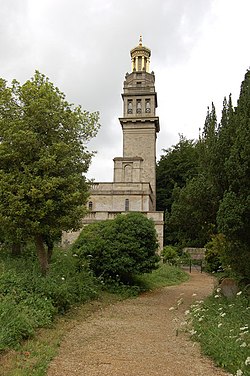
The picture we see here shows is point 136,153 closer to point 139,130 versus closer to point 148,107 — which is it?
point 139,130

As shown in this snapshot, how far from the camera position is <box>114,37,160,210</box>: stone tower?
4088cm

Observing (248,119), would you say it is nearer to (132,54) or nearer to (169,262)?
(169,262)

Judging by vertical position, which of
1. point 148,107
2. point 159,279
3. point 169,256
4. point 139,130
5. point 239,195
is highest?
point 148,107

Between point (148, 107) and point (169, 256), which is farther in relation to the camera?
point (148, 107)

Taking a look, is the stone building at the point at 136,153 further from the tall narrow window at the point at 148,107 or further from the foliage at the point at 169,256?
the foliage at the point at 169,256

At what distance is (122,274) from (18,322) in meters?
9.07

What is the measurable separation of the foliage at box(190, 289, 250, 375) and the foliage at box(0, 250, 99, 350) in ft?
11.3

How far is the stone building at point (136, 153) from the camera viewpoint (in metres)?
38.2

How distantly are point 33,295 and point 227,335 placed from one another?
5.05m

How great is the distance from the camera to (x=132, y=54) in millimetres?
46781

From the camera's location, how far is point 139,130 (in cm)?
4316

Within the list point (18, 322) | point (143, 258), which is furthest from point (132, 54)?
point (18, 322)

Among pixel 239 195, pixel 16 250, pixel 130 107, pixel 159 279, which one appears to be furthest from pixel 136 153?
pixel 239 195

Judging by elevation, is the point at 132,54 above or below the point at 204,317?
above
